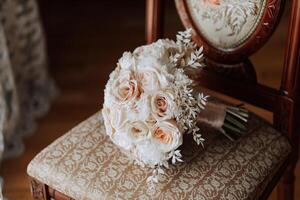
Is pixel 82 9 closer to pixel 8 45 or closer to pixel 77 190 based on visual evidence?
pixel 8 45

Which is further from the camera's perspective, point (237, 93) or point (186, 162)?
point (237, 93)

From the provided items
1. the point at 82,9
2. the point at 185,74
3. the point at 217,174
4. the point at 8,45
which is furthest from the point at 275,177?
the point at 82,9

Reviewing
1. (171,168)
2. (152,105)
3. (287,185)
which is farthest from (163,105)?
(287,185)

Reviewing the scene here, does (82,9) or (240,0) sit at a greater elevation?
(240,0)

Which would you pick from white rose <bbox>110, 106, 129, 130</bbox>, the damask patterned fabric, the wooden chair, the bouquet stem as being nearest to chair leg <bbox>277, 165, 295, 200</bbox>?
the wooden chair

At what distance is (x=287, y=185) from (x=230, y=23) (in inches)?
14.3

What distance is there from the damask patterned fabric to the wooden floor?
0.04 m

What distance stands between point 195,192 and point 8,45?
902 millimetres

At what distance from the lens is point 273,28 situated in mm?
1066

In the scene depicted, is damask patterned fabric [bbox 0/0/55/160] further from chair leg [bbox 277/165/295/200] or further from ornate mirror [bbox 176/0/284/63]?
chair leg [bbox 277/165/295/200]

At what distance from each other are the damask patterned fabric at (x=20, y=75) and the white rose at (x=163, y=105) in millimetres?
726

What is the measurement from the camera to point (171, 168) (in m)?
1.02

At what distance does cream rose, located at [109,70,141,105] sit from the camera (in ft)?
3.10

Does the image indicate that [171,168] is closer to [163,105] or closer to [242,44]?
[163,105]
